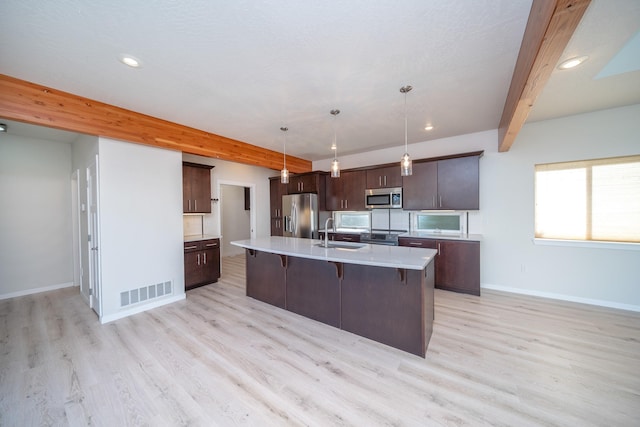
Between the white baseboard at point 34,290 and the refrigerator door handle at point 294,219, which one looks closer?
the white baseboard at point 34,290

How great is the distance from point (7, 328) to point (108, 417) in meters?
2.51

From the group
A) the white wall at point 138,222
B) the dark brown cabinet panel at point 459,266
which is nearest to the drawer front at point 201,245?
the white wall at point 138,222

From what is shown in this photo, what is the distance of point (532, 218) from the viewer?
3.62 m

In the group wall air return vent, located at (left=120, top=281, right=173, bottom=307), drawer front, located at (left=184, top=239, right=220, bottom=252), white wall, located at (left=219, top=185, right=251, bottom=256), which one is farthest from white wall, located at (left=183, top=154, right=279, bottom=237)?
wall air return vent, located at (left=120, top=281, right=173, bottom=307)

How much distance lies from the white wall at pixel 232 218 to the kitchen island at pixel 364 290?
4003mm

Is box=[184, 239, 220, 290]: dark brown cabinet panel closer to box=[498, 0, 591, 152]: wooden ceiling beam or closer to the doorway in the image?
the doorway

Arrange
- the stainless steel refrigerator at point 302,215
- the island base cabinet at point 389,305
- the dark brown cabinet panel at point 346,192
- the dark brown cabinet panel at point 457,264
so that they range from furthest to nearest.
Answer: the stainless steel refrigerator at point 302,215
the dark brown cabinet panel at point 346,192
the dark brown cabinet panel at point 457,264
the island base cabinet at point 389,305

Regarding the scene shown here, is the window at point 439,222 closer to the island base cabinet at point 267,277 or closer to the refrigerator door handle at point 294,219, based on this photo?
the refrigerator door handle at point 294,219

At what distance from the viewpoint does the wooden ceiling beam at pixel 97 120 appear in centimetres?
222

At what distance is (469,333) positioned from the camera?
99.7 inches

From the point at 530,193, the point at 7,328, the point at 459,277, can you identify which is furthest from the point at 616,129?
the point at 7,328

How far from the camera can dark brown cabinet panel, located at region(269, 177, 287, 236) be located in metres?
6.01

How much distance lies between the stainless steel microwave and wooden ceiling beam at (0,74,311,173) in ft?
8.89

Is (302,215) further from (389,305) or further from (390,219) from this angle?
(389,305)
